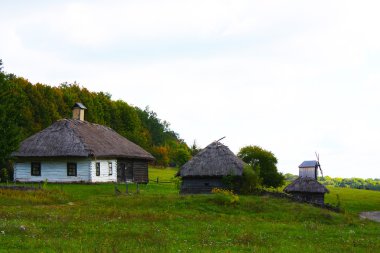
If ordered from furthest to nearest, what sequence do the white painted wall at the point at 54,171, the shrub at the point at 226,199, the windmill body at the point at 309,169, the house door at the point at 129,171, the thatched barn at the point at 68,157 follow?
the windmill body at the point at 309,169 → the house door at the point at 129,171 → the white painted wall at the point at 54,171 → the thatched barn at the point at 68,157 → the shrub at the point at 226,199

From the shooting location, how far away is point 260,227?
23.3m

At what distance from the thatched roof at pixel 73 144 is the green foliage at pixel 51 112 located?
6.81 feet

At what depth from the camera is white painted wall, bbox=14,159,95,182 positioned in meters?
48.2

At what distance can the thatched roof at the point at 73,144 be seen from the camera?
47.5 meters

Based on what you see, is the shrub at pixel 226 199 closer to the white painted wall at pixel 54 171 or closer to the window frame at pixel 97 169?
the white painted wall at pixel 54 171

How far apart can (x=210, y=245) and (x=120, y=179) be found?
124 feet

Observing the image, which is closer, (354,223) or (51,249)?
(51,249)

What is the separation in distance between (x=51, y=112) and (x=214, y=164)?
42020mm

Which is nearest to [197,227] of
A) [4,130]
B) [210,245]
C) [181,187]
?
[210,245]

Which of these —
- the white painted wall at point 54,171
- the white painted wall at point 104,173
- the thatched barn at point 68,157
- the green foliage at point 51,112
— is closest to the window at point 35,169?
the thatched barn at point 68,157

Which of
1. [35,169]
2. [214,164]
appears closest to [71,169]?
[35,169]

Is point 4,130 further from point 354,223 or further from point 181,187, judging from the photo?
point 354,223

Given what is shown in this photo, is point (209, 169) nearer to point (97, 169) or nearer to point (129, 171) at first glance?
point (97, 169)

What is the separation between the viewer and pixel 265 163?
4475 centimetres
